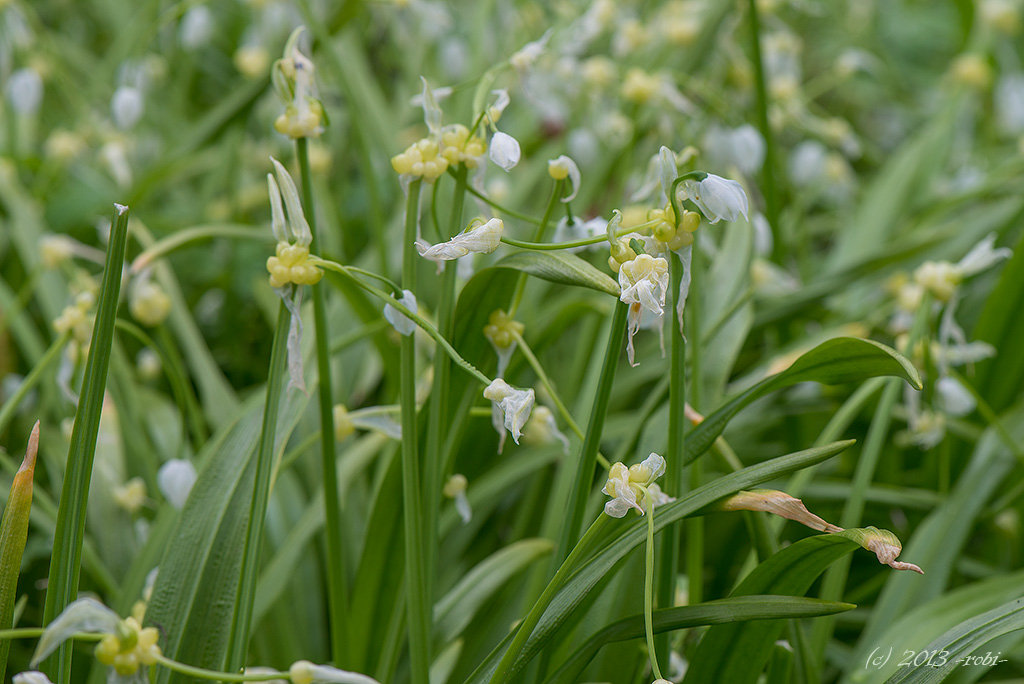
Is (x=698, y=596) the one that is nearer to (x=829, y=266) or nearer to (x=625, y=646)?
(x=625, y=646)

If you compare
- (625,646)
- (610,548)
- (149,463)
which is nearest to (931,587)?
(625,646)

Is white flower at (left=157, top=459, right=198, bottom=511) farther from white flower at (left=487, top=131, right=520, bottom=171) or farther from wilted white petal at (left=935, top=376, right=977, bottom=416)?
wilted white petal at (left=935, top=376, right=977, bottom=416)

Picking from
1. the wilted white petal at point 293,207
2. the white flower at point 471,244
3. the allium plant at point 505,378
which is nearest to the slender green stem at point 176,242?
the allium plant at point 505,378

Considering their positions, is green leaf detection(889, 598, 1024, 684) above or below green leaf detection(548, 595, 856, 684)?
below

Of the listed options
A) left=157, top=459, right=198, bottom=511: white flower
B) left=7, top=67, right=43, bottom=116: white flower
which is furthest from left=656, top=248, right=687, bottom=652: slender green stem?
left=7, top=67, right=43, bottom=116: white flower

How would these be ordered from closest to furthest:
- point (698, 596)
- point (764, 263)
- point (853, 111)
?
1. point (698, 596)
2. point (764, 263)
3. point (853, 111)

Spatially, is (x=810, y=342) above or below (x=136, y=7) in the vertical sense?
below
